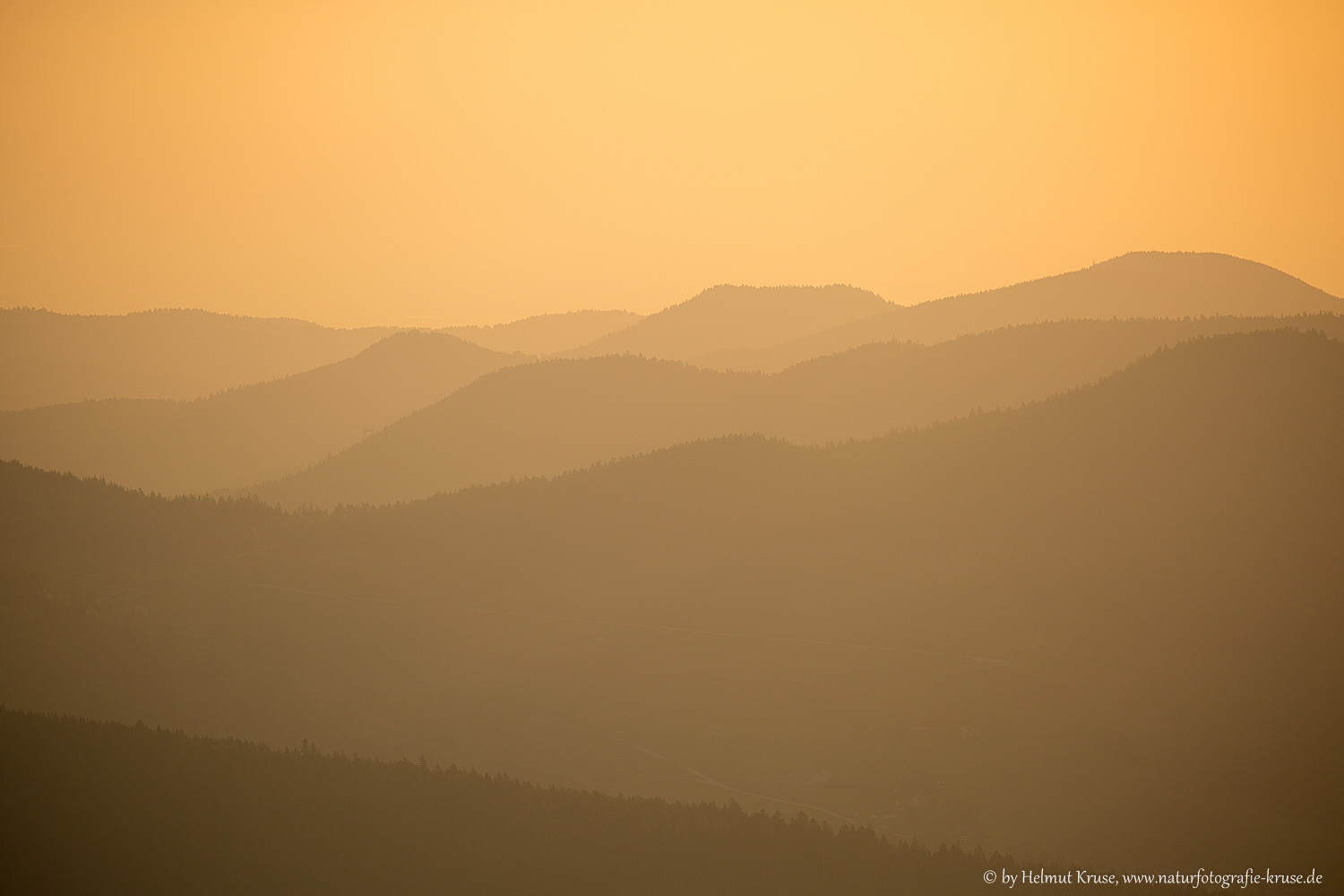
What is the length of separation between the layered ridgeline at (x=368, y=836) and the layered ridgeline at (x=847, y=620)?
12775 mm

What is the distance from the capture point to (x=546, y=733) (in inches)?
4658

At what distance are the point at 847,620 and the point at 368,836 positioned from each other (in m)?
62.7

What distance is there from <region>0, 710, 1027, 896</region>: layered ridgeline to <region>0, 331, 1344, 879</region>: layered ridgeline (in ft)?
41.9

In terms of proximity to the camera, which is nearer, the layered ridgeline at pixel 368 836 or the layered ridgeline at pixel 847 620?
the layered ridgeline at pixel 368 836

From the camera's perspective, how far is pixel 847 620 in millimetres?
132750

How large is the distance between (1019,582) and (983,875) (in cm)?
5594

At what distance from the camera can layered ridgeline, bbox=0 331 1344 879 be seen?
10338 centimetres

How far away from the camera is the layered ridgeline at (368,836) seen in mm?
85438

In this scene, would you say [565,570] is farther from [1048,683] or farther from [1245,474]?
[1245,474]

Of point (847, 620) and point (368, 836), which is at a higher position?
point (847, 620)

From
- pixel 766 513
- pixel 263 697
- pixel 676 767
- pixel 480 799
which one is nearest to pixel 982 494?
pixel 766 513

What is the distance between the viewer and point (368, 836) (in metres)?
90.4

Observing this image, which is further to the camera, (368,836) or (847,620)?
(847,620)

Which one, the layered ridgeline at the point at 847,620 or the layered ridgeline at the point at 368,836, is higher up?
the layered ridgeline at the point at 847,620
